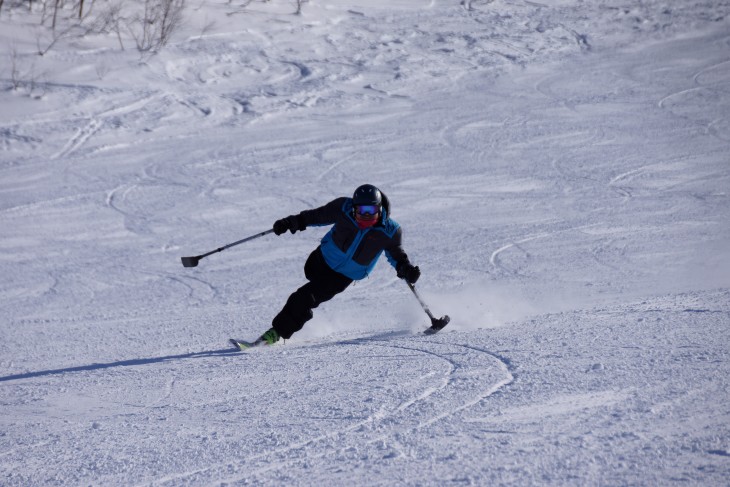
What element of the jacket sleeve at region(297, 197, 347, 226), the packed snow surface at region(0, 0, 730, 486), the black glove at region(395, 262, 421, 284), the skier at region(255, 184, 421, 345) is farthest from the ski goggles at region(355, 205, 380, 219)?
the packed snow surface at region(0, 0, 730, 486)

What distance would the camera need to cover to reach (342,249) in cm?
584

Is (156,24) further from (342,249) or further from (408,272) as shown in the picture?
(408,272)

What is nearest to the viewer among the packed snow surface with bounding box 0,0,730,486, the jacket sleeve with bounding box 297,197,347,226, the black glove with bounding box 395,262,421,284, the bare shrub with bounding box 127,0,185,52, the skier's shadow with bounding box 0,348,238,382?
the packed snow surface with bounding box 0,0,730,486

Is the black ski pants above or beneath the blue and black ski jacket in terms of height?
beneath

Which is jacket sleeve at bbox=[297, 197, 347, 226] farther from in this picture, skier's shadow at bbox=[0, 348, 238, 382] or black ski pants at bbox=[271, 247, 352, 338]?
skier's shadow at bbox=[0, 348, 238, 382]

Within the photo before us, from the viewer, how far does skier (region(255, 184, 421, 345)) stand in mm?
5691

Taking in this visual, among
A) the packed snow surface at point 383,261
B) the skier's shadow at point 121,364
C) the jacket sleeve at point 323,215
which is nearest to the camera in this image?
the packed snow surface at point 383,261

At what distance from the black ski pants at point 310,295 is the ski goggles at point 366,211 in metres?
0.60

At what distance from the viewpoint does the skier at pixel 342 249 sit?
5.69 metres

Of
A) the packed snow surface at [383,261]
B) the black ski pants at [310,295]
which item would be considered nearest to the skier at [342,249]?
the black ski pants at [310,295]

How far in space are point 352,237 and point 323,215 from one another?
0.94ft

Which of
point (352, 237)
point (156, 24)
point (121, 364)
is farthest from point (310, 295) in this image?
point (156, 24)

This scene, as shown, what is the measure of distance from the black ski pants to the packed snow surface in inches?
10.7

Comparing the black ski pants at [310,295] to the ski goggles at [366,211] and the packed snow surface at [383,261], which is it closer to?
the packed snow surface at [383,261]
